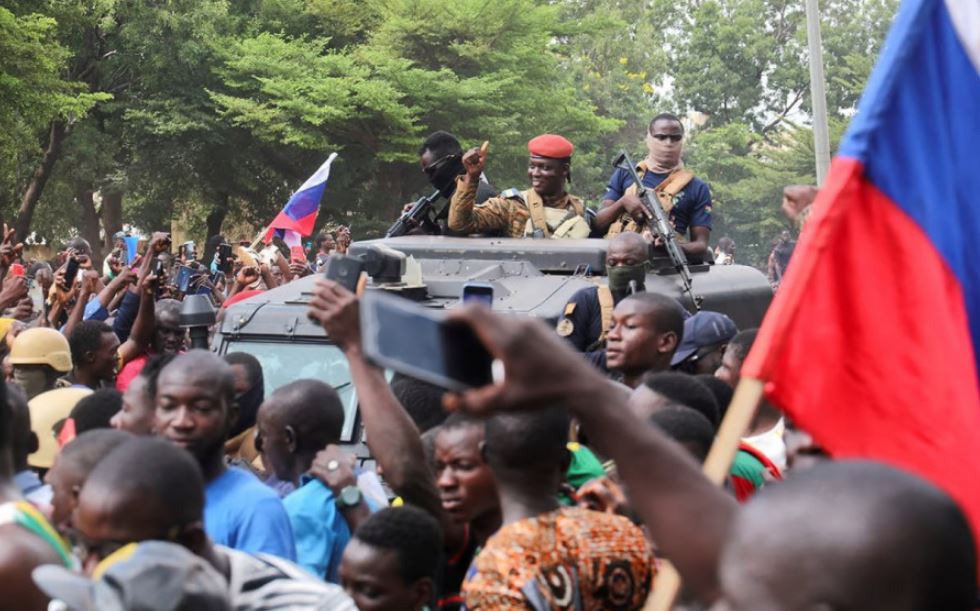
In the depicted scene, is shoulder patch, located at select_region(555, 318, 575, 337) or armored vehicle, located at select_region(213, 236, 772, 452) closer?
shoulder patch, located at select_region(555, 318, 575, 337)

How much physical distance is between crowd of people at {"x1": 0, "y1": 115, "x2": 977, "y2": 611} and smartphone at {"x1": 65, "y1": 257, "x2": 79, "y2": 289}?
3.24 metres

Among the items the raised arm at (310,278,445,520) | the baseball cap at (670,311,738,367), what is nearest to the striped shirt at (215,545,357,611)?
the raised arm at (310,278,445,520)

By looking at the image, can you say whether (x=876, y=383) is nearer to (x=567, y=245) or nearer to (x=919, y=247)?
(x=919, y=247)

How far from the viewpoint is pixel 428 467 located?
13.8 feet

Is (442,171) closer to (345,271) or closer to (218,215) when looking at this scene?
(345,271)

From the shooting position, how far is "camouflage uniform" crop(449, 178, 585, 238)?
8.73 m

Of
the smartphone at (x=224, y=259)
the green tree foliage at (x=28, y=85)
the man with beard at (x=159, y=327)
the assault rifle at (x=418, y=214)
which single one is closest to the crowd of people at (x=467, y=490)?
the man with beard at (x=159, y=327)

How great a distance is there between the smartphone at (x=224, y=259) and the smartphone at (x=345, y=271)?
12037 mm

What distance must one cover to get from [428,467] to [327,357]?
135 inches

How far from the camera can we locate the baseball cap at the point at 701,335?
6805mm

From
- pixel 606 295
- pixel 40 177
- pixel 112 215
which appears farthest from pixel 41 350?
pixel 112 215

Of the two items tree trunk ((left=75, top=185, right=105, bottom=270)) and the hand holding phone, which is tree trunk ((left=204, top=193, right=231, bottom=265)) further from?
the hand holding phone

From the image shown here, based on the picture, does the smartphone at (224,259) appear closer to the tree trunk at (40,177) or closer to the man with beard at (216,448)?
the man with beard at (216,448)

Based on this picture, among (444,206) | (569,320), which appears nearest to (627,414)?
(569,320)
